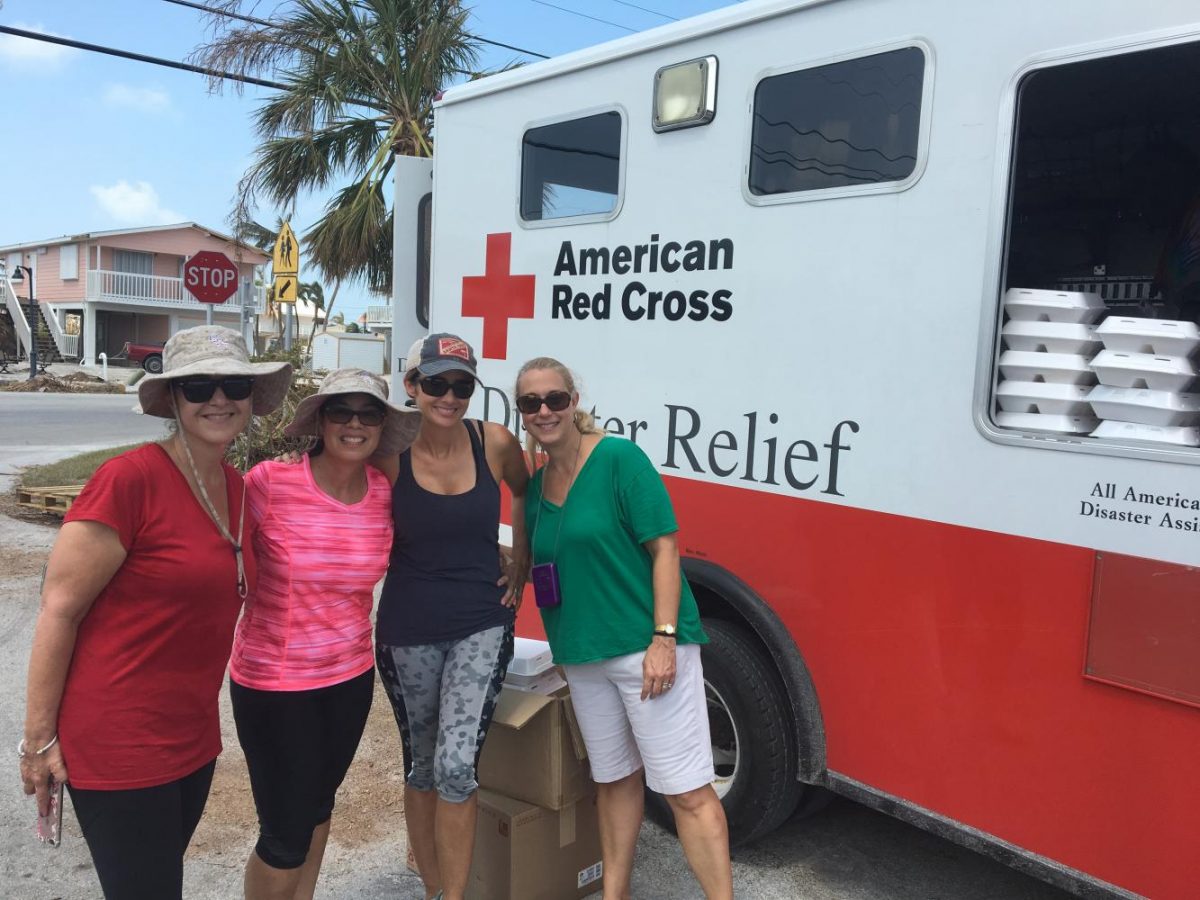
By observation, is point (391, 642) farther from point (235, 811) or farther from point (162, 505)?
point (235, 811)

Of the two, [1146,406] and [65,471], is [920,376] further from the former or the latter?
[65,471]

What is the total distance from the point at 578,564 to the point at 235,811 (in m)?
1.90

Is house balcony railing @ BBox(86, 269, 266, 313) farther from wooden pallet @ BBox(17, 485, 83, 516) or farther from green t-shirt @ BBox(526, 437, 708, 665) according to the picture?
green t-shirt @ BBox(526, 437, 708, 665)

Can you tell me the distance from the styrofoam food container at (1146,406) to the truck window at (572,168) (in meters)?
1.69

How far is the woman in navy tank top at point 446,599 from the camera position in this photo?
2494 millimetres

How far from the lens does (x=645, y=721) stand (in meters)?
2.58

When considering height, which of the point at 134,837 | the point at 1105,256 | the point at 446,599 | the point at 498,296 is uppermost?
the point at 1105,256

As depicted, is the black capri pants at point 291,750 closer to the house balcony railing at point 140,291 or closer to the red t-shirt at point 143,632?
the red t-shirt at point 143,632

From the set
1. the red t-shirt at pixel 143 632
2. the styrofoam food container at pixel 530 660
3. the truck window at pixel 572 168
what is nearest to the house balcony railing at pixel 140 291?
the truck window at pixel 572 168

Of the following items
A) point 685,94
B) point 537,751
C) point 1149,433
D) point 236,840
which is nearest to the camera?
point 1149,433

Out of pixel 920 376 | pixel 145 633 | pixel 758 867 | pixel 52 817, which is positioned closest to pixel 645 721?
pixel 758 867

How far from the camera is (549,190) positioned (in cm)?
362

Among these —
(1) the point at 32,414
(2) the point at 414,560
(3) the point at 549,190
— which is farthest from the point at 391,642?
(1) the point at 32,414

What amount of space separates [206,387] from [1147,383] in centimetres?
212
